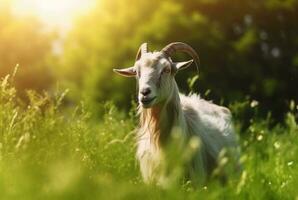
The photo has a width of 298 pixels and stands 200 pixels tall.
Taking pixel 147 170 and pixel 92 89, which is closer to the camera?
pixel 147 170

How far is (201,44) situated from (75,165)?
Result: 98.9 ft

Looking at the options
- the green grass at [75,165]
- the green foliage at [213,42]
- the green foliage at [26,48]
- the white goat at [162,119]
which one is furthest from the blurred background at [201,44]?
the green grass at [75,165]

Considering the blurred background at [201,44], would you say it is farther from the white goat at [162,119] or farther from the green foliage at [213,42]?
the white goat at [162,119]

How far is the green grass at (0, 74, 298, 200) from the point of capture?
3834 millimetres

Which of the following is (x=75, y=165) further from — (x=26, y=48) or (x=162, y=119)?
(x=26, y=48)

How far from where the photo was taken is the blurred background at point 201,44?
33.0 m

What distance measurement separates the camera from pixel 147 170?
8703mm

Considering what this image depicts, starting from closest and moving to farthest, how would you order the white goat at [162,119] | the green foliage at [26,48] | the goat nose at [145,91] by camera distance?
the goat nose at [145,91], the white goat at [162,119], the green foliage at [26,48]

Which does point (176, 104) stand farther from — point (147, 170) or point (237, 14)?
point (237, 14)

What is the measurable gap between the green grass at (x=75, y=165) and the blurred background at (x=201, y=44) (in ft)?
72.7

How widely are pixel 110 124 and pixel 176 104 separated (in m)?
0.77

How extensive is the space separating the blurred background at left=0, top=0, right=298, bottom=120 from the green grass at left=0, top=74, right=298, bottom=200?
72.7 feet

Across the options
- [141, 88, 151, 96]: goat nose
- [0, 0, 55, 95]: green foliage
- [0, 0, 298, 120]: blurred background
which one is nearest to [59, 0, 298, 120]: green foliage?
[0, 0, 298, 120]: blurred background

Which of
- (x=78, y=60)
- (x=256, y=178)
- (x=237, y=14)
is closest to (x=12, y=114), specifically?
(x=256, y=178)
